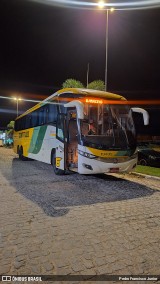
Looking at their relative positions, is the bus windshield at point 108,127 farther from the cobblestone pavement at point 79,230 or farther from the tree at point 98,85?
the tree at point 98,85

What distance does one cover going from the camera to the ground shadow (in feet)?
22.6

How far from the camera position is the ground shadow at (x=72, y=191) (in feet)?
22.6

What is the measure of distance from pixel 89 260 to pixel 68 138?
6.99 m

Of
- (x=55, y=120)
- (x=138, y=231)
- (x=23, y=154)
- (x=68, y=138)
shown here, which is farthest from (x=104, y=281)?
(x=23, y=154)

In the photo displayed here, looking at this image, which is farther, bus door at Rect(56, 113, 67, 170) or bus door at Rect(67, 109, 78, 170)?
bus door at Rect(67, 109, 78, 170)

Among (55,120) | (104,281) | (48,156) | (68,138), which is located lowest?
(104,281)

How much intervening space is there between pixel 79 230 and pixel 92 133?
16.6 feet

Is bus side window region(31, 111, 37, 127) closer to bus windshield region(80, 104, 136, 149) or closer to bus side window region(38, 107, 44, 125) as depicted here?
bus side window region(38, 107, 44, 125)

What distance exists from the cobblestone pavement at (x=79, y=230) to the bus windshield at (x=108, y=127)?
1.60 meters

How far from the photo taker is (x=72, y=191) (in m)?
8.28

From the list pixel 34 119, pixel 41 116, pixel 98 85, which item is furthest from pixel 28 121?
pixel 98 85

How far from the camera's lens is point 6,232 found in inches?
191

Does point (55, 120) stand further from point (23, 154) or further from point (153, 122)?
point (153, 122)

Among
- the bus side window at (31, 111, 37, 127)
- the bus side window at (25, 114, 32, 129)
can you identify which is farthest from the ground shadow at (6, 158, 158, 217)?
the bus side window at (25, 114, 32, 129)
